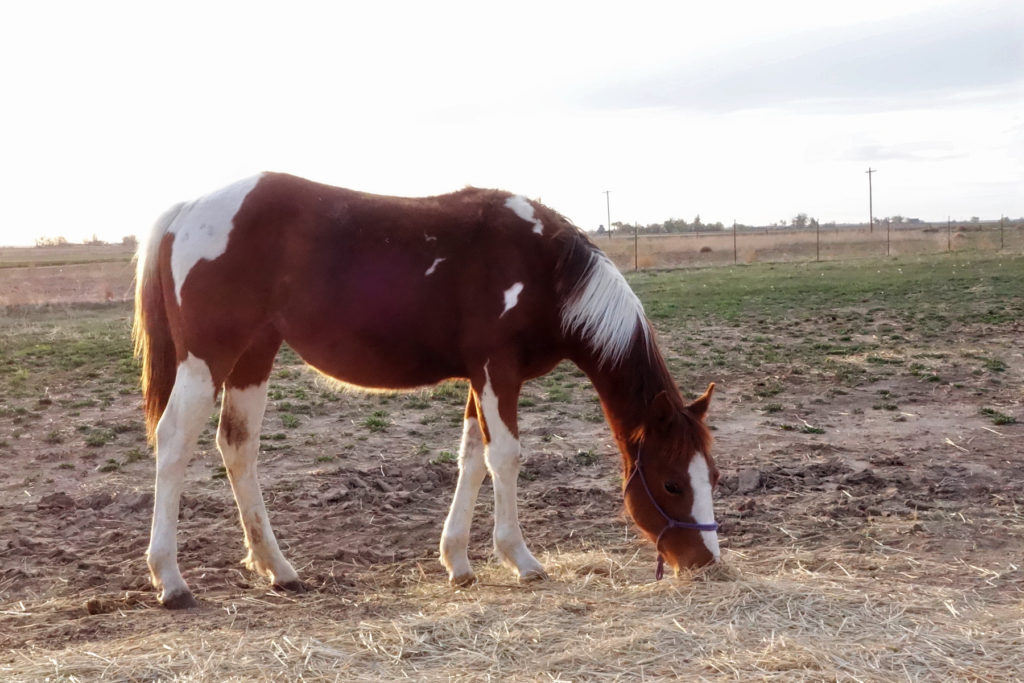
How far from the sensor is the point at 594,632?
3453 mm

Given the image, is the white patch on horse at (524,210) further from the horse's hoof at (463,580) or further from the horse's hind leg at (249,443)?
the horse's hoof at (463,580)

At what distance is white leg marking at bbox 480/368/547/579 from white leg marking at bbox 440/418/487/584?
20cm

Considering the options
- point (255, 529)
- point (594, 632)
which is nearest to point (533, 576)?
point (594, 632)

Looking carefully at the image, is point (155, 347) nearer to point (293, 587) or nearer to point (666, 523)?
point (293, 587)

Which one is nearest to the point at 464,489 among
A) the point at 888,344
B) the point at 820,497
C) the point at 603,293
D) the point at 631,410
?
the point at 631,410

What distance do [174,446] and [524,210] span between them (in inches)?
89.5

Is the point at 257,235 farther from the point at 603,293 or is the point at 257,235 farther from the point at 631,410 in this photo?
the point at 631,410

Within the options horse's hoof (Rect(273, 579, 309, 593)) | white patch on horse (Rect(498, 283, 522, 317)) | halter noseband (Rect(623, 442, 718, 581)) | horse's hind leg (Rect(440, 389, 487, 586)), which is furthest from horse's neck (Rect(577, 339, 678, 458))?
horse's hoof (Rect(273, 579, 309, 593))

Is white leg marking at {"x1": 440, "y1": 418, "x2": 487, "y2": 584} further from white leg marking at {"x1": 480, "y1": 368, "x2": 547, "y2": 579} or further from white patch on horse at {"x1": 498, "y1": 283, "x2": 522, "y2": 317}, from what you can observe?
white patch on horse at {"x1": 498, "y1": 283, "x2": 522, "y2": 317}

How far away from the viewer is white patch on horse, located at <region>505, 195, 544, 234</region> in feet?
14.8

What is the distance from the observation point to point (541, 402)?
8523mm

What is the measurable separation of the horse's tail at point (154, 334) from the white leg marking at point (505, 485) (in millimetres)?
1837

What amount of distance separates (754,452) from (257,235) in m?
4.30

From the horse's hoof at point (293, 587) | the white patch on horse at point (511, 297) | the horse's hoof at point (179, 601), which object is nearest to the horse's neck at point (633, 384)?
the white patch on horse at point (511, 297)
